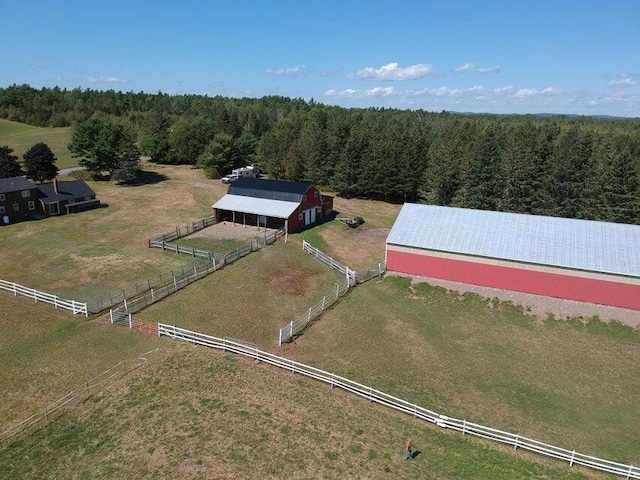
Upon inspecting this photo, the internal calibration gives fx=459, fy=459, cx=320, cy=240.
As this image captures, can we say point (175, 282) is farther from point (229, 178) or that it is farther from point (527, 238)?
point (229, 178)

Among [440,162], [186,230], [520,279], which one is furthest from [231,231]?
[440,162]

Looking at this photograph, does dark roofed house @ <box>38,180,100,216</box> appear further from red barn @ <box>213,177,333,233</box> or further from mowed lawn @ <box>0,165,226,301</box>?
red barn @ <box>213,177,333,233</box>

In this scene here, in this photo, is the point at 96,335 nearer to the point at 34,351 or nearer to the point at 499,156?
the point at 34,351

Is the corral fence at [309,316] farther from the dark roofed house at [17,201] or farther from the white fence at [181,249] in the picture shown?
the dark roofed house at [17,201]

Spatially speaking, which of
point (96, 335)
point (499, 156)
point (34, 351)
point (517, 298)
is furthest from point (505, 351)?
point (499, 156)

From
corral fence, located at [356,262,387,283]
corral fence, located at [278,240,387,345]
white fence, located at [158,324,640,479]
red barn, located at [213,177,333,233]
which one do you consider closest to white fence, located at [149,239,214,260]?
red barn, located at [213,177,333,233]

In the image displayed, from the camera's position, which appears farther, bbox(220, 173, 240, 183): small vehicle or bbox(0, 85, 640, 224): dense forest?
bbox(220, 173, 240, 183): small vehicle

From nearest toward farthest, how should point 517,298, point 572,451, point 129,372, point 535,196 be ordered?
point 572,451 → point 129,372 → point 517,298 → point 535,196
